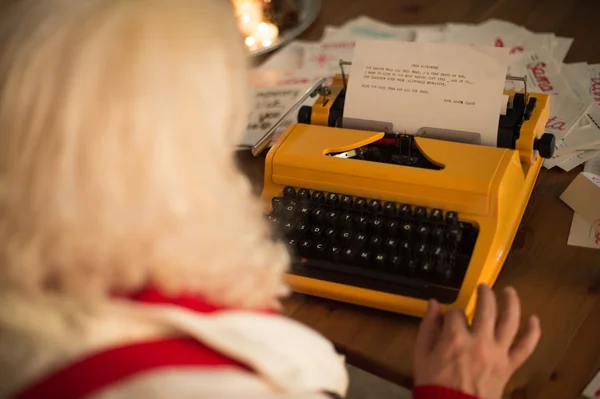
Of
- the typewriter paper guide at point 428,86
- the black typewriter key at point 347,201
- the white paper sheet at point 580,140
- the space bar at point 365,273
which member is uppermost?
the typewriter paper guide at point 428,86

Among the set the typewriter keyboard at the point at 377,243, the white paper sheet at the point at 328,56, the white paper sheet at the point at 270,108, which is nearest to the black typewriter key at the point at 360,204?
the typewriter keyboard at the point at 377,243

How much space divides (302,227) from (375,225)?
0.11 meters

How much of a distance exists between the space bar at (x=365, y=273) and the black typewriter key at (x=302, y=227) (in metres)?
0.05

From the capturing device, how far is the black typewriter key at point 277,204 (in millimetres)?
991

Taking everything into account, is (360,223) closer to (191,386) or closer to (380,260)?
(380,260)

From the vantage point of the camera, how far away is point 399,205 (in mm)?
964

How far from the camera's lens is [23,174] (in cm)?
49

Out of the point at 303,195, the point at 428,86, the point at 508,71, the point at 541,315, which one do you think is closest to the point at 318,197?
the point at 303,195

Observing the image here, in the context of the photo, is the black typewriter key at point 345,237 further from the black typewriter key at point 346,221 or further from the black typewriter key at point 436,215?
the black typewriter key at point 436,215

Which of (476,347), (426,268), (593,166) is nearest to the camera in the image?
(476,347)

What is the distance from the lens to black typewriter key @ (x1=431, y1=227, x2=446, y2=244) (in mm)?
887

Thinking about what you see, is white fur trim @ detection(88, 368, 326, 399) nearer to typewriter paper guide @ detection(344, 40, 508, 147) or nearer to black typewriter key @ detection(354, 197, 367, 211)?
black typewriter key @ detection(354, 197, 367, 211)

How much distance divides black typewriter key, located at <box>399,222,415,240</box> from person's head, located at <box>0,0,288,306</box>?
40 cm

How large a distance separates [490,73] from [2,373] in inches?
31.4
